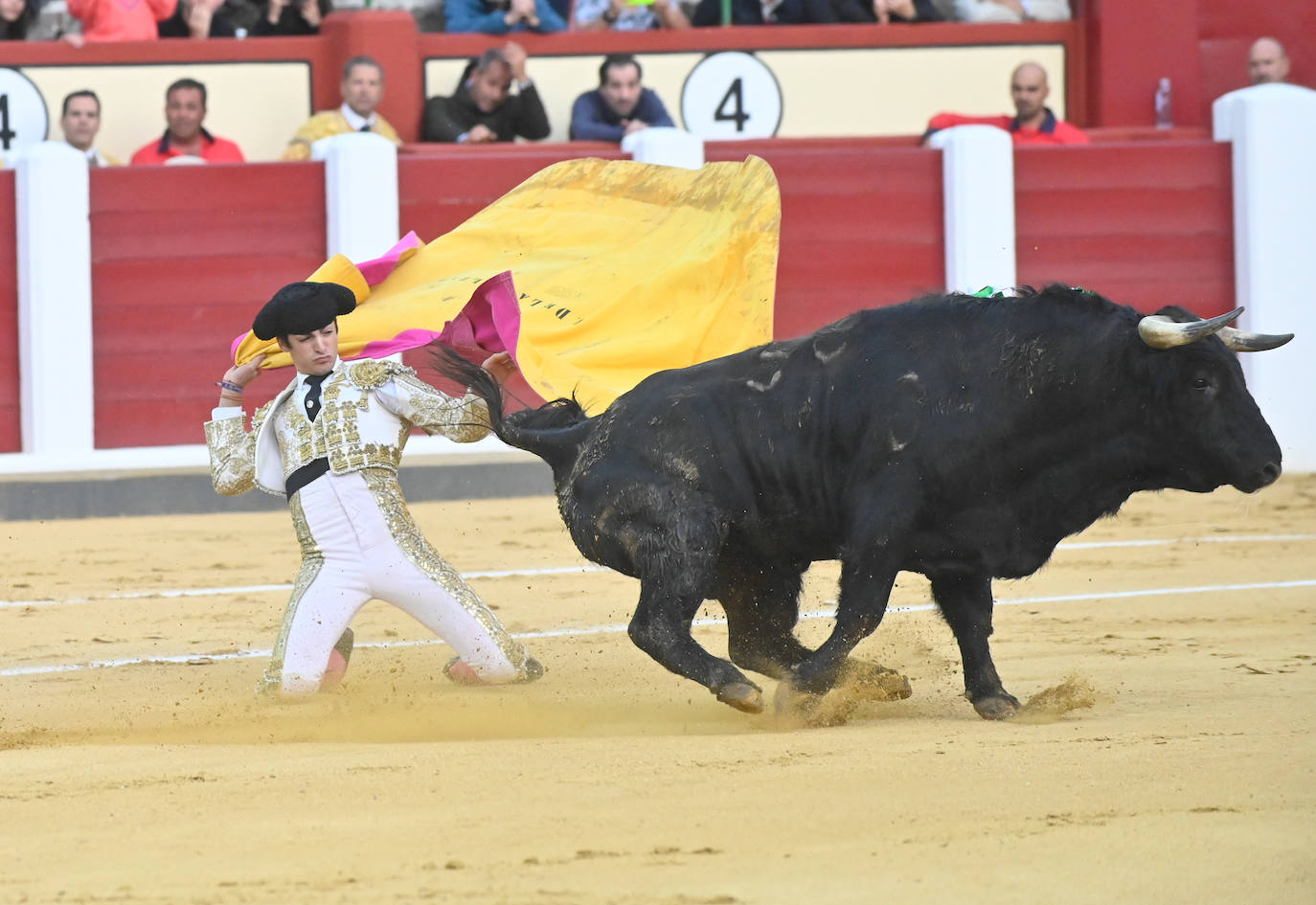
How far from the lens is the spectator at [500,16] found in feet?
30.8

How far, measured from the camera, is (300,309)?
14.0ft

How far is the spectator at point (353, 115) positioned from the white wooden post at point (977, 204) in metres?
2.48

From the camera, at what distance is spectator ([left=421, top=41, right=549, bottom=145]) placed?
8898 millimetres

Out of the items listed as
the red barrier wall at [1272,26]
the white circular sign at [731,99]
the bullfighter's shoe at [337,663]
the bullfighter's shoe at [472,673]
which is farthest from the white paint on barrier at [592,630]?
the red barrier wall at [1272,26]

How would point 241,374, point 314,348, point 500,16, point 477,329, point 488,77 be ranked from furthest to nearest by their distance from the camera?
point 500,16
point 488,77
point 477,329
point 241,374
point 314,348

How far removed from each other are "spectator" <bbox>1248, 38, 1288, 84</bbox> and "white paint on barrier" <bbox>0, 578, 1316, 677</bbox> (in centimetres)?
425

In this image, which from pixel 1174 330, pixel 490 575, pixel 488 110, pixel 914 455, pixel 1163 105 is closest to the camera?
pixel 1174 330

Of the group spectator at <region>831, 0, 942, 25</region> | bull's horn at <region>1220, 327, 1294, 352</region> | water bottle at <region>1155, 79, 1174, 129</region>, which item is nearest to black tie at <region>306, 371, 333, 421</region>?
bull's horn at <region>1220, 327, 1294, 352</region>

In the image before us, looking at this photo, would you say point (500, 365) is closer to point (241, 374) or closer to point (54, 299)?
point (241, 374)

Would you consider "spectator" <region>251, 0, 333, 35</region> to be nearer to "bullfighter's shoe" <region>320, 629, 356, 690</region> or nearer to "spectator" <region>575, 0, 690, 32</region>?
"spectator" <region>575, 0, 690, 32</region>

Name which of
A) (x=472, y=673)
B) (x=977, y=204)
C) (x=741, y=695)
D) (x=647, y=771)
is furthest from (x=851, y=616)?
(x=977, y=204)

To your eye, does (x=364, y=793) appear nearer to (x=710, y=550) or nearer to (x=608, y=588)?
(x=710, y=550)

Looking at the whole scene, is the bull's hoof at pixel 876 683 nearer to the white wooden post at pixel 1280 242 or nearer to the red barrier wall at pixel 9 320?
the red barrier wall at pixel 9 320

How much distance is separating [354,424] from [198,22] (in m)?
5.41
